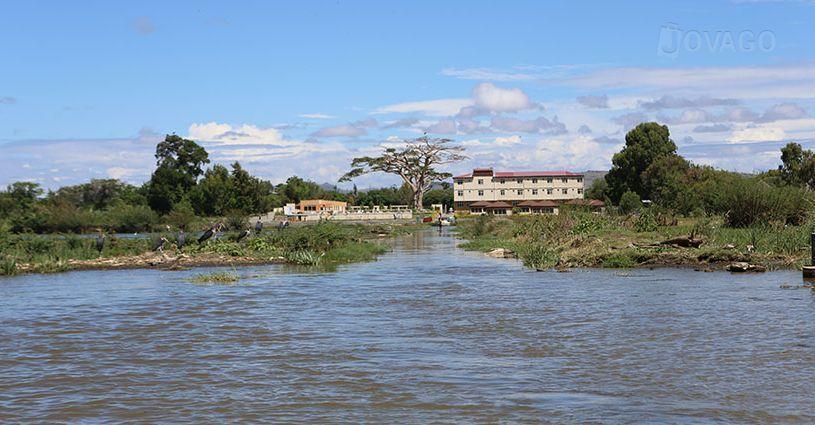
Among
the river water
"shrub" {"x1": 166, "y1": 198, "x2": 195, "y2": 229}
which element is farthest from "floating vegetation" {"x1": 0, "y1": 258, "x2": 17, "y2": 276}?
"shrub" {"x1": 166, "y1": 198, "x2": 195, "y2": 229}

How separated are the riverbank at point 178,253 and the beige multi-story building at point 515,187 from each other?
77602 mm

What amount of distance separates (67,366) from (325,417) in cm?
532

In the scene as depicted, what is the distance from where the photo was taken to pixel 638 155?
274 feet

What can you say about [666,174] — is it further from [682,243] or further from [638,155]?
[682,243]

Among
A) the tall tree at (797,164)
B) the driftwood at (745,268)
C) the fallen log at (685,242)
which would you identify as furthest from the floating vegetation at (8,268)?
the tall tree at (797,164)

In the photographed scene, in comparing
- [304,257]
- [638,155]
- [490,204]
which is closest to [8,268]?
[304,257]

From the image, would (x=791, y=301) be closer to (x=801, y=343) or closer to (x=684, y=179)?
(x=801, y=343)

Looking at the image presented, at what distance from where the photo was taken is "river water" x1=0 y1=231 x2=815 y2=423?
9.59m

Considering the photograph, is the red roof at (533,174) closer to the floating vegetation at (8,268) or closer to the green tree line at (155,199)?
the green tree line at (155,199)

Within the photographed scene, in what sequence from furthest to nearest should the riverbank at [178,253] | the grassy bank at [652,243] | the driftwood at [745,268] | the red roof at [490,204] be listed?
1. the red roof at [490,204]
2. the riverbank at [178,253]
3. the grassy bank at [652,243]
4. the driftwood at [745,268]

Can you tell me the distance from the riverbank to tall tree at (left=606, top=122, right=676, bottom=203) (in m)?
53.3

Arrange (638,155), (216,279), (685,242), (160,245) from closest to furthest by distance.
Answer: (216,279) < (685,242) < (160,245) < (638,155)

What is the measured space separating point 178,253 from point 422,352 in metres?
22.2

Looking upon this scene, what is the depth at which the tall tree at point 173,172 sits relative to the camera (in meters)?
88.5
